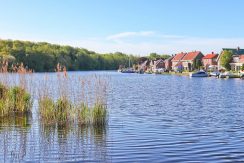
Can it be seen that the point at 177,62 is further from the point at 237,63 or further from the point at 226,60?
the point at 237,63

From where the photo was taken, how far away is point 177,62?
529ft

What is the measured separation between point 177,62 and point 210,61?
74.0 feet

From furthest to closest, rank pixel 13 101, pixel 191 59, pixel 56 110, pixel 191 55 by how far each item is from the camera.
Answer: pixel 191 55
pixel 191 59
pixel 13 101
pixel 56 110

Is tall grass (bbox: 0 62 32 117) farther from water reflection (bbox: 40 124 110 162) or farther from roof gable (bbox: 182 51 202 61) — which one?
roof gable (bbox: 182 51 202 61)

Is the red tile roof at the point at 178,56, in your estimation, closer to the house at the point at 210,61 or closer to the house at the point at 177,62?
the house at the point at 177,62

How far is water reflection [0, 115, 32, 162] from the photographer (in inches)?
572

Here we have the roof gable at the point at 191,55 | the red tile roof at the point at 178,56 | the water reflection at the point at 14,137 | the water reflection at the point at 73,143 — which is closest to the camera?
the water reflection at the point at 14,137

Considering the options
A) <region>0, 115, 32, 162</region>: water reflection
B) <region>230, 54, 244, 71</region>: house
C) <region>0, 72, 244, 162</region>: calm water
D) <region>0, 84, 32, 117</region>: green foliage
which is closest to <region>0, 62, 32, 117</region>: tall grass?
<region>0, 84, 32, 117</region>: green foliage

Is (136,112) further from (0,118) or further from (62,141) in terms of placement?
(62,141)

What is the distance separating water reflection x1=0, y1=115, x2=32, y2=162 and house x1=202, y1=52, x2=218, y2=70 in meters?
117

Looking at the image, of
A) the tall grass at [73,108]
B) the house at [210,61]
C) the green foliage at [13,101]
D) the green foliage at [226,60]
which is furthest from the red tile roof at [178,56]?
the tall grass at [73,108]

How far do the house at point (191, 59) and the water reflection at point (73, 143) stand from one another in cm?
12859

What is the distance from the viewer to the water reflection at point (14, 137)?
14533mm

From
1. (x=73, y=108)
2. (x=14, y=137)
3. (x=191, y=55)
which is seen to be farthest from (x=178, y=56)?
(x=14, y=137)
